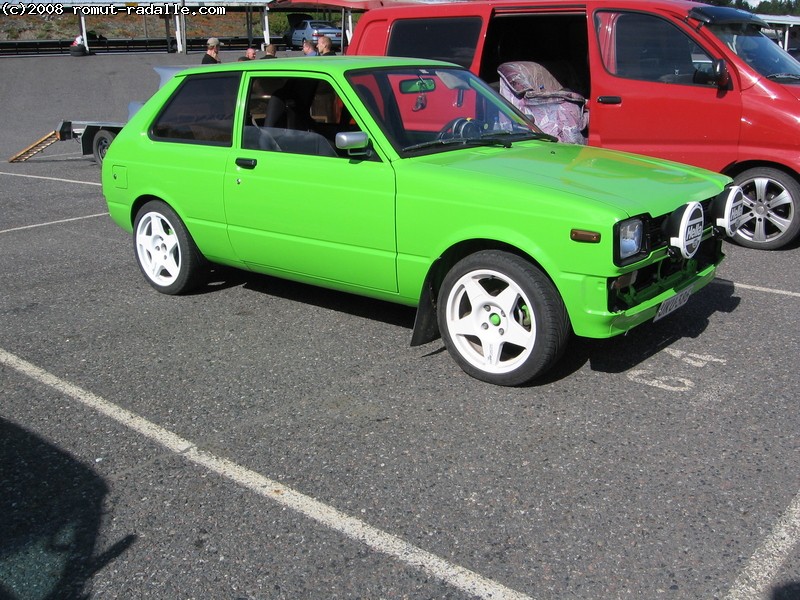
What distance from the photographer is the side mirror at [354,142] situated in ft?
15.4

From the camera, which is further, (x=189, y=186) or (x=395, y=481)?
(x=189, y=186)

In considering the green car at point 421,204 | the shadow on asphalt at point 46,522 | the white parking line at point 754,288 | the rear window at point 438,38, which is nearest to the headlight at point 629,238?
the green car at point 421,204

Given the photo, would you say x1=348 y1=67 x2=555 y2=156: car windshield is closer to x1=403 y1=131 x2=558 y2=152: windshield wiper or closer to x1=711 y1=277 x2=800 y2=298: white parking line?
x1=403 y1=131 x2=558 y2=152: windshield wiper

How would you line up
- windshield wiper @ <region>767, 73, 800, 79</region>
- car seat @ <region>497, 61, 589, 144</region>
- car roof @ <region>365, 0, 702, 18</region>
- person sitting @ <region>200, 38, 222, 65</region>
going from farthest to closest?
person sitting @ <region>200, 38, 222, 65</region> < car seat @ <region>497, 61, 589, 144</region> < car roof @ <region>365, 0, 702, 18</region> < windshield wiper @ <region>767, 73, 800, 79</region>

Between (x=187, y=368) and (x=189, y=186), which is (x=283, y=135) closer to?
(x=189, y=186)

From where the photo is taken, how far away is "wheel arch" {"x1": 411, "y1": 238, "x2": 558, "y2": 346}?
15.0 ft

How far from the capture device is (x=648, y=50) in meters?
7.66

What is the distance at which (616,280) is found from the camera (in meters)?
4.15

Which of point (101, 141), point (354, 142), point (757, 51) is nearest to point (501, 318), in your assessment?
point (354, 142)

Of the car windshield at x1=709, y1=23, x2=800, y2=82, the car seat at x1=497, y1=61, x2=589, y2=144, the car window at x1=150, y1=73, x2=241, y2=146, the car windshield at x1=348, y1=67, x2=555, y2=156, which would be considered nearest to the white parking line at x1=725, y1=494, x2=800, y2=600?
the car windshield at x1=348, y1=67, x2=555, y2=156

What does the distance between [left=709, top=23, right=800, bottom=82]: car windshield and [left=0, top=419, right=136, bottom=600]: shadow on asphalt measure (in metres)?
6.34

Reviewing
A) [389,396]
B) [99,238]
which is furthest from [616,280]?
[99,238]

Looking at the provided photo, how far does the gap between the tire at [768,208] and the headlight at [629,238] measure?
347cm

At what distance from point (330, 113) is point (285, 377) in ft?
6.13
